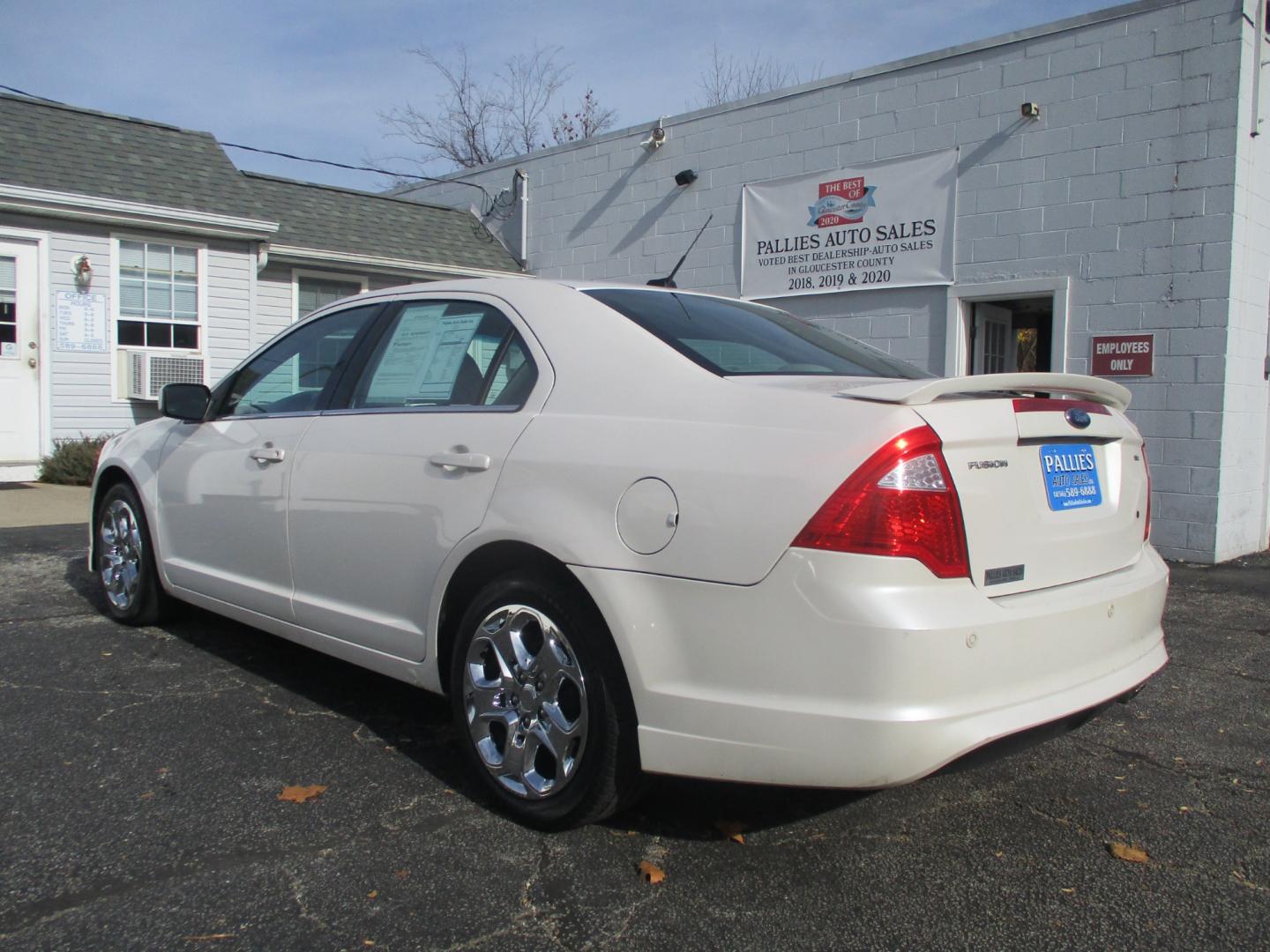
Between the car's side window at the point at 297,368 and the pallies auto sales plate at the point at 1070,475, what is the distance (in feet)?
8.17

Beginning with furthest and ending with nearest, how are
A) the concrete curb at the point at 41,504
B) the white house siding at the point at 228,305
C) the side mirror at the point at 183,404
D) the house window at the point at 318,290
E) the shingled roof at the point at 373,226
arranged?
the house window at the point at 318,290 → the shingled roof at the point at 373,226 → the white house siding at the point at 228,305 → the concrete curb at the point at 41,504 → the side mirror at the point at 183,404

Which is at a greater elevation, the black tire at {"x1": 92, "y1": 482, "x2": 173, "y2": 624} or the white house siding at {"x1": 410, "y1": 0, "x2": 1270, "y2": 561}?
the white house siding at {"x1": 410, "y1": 0, "x2": 1270, "y2": 561}

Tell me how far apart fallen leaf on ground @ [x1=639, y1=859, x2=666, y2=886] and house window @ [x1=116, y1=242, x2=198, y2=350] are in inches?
432

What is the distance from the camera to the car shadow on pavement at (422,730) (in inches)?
121

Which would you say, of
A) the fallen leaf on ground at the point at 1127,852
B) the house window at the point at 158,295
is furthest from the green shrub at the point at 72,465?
the fallen leaf on ground at the point at 1127,852

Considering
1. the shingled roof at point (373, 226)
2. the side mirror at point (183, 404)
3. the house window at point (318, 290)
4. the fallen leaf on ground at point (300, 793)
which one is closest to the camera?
the fallen leaf on ground at point (300, 793)

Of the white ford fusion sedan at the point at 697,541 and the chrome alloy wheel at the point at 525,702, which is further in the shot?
the chrome alloy wheel at the point at 525,702

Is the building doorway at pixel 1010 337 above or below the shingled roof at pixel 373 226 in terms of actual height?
below

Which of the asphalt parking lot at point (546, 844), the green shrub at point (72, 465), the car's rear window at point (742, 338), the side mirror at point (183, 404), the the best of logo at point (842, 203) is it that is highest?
the the best of logo at point (842, 203)

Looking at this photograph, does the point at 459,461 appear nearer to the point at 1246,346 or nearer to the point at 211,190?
the point at 1246,346

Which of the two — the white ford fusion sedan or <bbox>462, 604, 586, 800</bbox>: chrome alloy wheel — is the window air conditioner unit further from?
<bbox>462, 604, 586, 800</bbox>: chrome alloy wheel

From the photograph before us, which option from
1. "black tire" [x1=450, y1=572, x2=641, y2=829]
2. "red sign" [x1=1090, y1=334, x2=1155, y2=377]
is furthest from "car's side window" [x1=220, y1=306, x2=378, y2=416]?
"red sign" [x1=1090, y1=334, x2=1155, y2=377]

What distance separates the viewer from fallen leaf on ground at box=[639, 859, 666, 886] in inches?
106

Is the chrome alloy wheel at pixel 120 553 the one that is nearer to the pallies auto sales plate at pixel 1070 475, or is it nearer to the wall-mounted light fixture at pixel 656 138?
the pallies auto sales plate at pixel 1070 475
